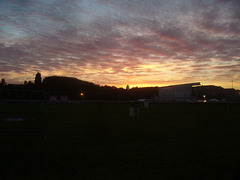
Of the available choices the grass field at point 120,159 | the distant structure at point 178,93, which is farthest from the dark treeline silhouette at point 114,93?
the grass field at point 120,159

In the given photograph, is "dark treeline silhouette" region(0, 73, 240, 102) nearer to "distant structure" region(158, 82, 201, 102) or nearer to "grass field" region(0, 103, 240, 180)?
"distant structure" region(158, 82, 201, 102)

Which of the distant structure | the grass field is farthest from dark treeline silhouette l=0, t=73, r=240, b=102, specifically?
the grass field

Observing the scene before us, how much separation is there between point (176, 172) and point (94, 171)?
1.50m

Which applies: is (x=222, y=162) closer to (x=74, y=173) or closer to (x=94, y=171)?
(x=94, y=171)

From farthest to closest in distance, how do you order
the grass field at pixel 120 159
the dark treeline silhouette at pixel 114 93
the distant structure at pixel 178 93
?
the dark treeline silhouette at pixel 114 93, the distant structure at pixel 178 93, the grass field at pixel 120 159

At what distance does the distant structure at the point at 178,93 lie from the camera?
39.7 meters

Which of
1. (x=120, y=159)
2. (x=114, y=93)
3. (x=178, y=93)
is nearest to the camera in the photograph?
(x=120, y=159)

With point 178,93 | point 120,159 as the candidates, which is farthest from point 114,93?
point 120,159

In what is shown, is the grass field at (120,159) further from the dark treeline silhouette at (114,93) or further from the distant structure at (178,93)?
the distant structure at (178,93)

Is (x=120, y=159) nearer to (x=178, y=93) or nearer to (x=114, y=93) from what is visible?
(x=178, y=93)

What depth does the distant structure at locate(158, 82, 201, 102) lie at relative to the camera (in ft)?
130

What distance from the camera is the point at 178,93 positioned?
43750mm

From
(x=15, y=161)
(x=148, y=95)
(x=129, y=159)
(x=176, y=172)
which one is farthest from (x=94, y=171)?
(x=148, y=95)

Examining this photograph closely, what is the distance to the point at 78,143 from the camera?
593 cm
